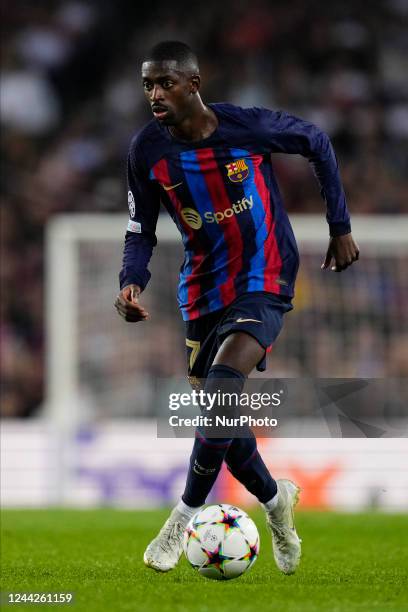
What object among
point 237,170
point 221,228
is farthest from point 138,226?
point 237,170

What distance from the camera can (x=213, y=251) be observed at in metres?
5.40

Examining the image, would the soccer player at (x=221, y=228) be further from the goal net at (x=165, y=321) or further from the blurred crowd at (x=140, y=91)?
the blurred crowd at (x=140, y=91)

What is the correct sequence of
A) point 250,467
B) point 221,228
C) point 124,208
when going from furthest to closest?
point 124,208 < point 250,467 < point 221,228

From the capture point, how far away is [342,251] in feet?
17.8

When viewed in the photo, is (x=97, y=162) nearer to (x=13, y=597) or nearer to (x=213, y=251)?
(x=213, y=251)

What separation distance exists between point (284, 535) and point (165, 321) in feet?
18.7

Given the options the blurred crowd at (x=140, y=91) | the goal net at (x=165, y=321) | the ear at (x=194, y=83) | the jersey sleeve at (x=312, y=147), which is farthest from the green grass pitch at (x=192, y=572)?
the blurred crowd at (x=140, y=91)

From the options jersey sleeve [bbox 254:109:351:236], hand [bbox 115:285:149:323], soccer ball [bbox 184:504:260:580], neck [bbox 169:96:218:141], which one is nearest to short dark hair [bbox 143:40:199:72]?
neck [bbox 169:96:218:141]

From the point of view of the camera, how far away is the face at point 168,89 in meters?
5.13

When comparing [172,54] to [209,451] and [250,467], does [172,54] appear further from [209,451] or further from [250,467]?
[250,467]

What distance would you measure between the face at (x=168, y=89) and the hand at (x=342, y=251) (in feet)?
2.84

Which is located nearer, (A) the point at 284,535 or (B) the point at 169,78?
(B) the point at 169,78

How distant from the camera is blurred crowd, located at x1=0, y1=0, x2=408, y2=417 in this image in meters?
14.3

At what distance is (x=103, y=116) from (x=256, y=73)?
1936 millimetres
